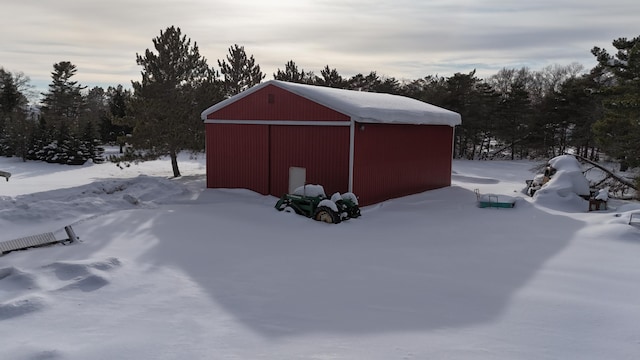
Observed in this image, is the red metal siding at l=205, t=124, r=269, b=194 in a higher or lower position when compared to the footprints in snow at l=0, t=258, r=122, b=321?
higher

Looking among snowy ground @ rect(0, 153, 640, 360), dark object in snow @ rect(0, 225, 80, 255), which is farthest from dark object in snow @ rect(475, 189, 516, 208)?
dark object in snow @ rect(0, 225, 80, 255)

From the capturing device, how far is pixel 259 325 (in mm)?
5477

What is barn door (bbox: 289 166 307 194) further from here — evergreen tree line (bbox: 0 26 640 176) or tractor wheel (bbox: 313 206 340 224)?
evergreen tree line (bbox: 0 26 640 176)

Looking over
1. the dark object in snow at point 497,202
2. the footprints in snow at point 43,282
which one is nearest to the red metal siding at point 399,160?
the dark object in snow at point 497,202

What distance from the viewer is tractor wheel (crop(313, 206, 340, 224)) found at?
11.5m

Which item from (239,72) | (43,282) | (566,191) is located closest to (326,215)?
→ (43,282)

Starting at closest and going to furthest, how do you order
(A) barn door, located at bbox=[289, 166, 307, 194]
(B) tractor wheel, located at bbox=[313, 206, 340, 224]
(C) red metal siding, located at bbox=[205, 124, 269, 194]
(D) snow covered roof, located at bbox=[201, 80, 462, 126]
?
1. (B) tractor wheel, located at bbox=[313, 206, 340, 224]
2. (D) snow covered roof, located at bbox=[201, 80, 462, 126]
3. (A) barn door, located at bbox=[289, 166, 307, 194]
4. (C) red metal siding, located at bbox=[205, 124, 269, 194]

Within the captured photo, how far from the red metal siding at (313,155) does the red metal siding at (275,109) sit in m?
0.35

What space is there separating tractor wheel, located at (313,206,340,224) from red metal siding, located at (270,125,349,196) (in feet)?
7.01

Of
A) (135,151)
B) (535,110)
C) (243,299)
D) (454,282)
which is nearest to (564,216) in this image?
(454,282)

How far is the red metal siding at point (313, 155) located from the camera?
45.0 ft

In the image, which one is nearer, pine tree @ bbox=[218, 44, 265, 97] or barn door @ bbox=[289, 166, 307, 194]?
barn door @ bbox=[289, 166, 307, 194]

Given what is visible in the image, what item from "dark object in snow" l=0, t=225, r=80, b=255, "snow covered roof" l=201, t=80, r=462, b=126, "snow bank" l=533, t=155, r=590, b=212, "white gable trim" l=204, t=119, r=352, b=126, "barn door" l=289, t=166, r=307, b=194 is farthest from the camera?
"barn door" l=289, t=166, r=307, b=194

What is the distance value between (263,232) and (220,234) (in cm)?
98
